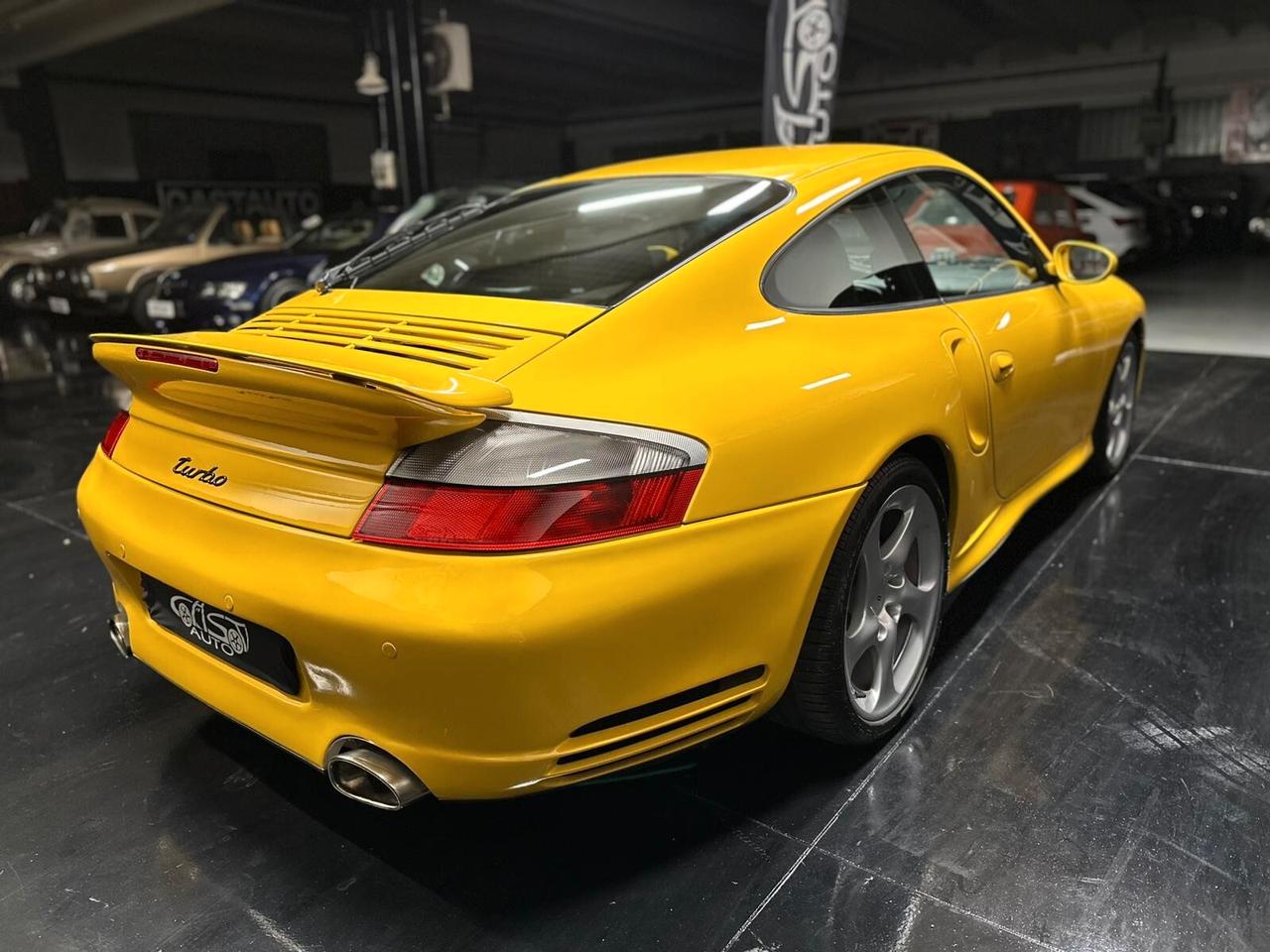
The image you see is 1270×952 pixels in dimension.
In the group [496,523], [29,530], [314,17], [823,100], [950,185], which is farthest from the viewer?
[314,17]

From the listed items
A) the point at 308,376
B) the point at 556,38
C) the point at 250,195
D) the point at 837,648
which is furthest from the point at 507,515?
the point at 250,195

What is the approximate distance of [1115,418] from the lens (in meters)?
3.54

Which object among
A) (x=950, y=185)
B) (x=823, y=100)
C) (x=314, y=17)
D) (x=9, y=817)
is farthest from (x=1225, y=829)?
(x=314, y=17)

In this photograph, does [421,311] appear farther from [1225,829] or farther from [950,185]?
[1225,829]

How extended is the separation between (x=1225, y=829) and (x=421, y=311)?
1.81 m

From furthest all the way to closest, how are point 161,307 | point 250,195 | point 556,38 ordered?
1. point 250,195
2. point 556,38
3. point 161,307

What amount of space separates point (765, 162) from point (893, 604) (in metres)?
1.11

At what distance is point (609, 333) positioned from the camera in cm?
155

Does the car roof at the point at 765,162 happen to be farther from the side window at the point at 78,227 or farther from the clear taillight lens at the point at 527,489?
the side window at the point at 78,227

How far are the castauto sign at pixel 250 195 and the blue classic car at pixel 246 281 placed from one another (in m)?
11.7

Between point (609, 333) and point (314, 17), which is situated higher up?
point (314, 17)

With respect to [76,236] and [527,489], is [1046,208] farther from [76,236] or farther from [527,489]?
[76,236]

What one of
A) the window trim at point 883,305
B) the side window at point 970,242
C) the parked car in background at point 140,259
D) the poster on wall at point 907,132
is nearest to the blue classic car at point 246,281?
the parked car in background at point 140,259

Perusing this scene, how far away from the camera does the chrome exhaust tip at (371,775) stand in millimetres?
1396
